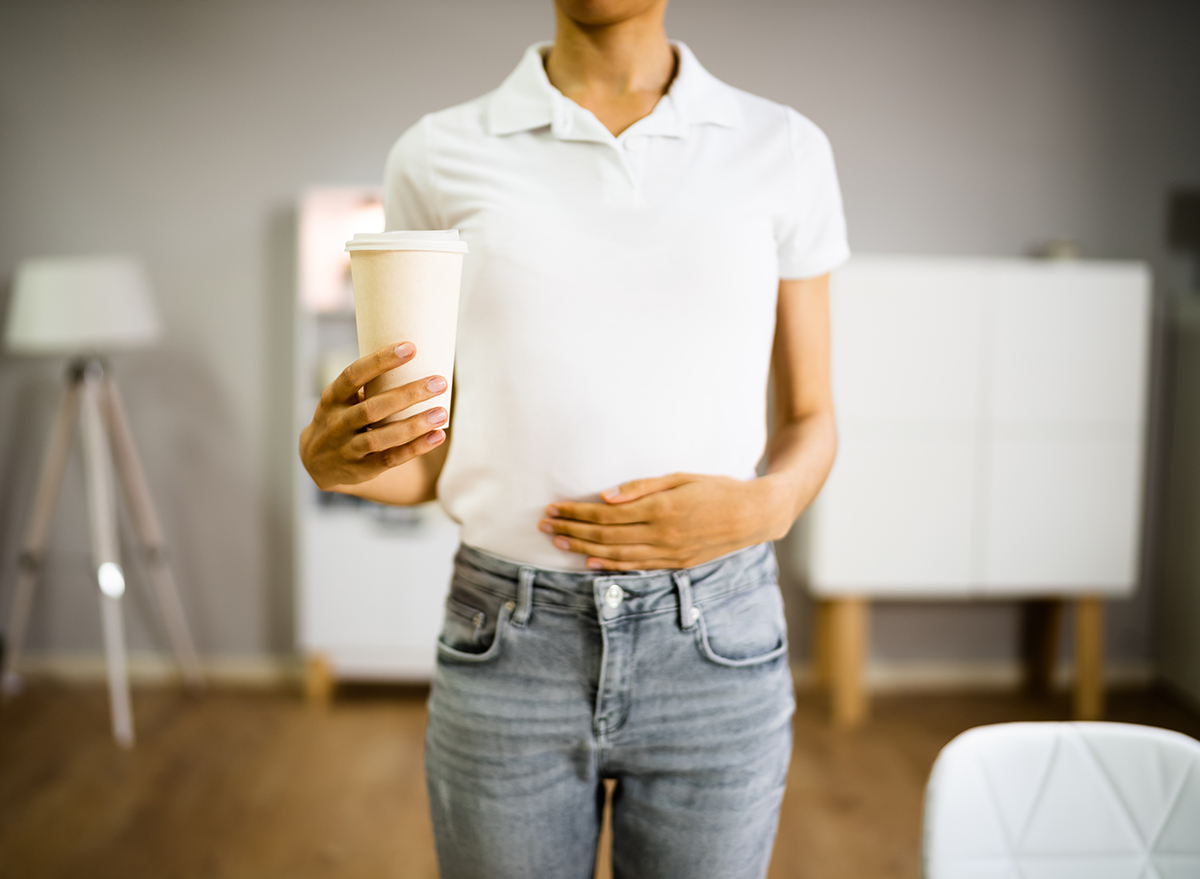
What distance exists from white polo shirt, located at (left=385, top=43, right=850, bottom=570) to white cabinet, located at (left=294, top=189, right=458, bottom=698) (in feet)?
7.39

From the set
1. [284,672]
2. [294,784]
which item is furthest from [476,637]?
[284,672]

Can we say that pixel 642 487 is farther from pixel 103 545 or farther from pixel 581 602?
pixel 103 545

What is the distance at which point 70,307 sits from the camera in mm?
2781

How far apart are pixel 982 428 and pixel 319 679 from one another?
2401mm

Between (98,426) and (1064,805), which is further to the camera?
(98,426)

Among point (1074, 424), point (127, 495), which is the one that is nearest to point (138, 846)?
point (127, 495)

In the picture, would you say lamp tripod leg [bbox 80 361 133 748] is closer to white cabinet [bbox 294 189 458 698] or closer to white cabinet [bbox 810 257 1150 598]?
white cabinet [bbox 294 189 458 698]

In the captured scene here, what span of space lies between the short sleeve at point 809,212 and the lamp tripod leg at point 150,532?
2814 millimetres

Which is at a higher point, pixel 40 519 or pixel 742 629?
pixel 742 629

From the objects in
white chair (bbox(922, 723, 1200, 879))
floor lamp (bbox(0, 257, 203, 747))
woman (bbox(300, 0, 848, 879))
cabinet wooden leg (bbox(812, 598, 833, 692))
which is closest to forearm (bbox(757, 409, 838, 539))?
woman (bbox(300, 0, 848, 879))

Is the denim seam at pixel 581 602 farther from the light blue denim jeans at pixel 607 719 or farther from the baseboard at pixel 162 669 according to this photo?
the baseboard at pixel 162 669

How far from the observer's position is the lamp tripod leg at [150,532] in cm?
302

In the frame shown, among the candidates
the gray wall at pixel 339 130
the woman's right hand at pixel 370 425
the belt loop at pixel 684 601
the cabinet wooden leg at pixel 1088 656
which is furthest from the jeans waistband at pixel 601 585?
the cabinet wooden leg at pixel 1088 656

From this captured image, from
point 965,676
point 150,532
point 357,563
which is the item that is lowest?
point 965,676
